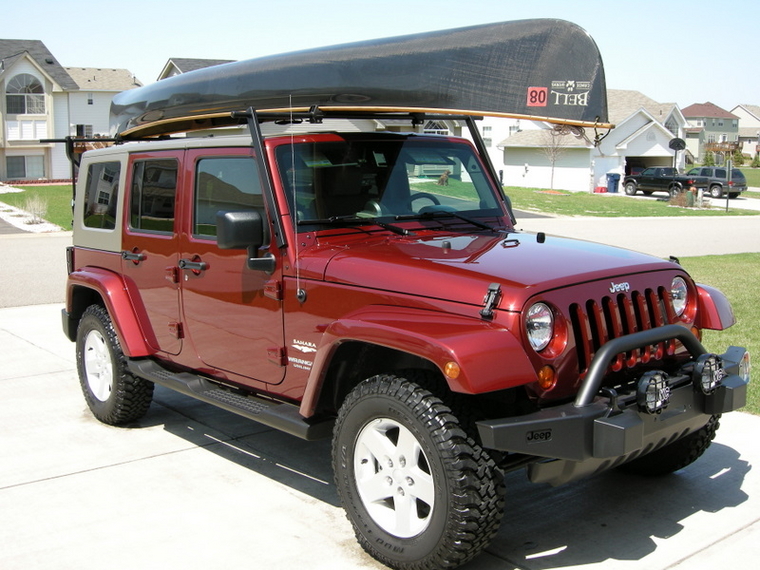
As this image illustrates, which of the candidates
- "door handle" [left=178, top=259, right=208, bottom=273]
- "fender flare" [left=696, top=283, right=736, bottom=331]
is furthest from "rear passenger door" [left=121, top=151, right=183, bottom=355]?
"fender flare" [left=696, top=283, right=736, bottom=331]

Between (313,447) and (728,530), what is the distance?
2625 mm

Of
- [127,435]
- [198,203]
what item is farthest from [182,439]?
[198,203]

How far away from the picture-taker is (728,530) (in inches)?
170

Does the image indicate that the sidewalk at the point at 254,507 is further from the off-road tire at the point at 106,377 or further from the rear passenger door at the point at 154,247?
the rear passenger door at the point at 154,247

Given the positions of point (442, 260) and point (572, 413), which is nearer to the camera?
point (572, 413)

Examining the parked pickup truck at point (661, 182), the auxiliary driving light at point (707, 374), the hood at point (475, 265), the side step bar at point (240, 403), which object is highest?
the parked pickup truck at point (661, 182)

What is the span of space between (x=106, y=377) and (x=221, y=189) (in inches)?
75.7

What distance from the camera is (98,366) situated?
626 cm

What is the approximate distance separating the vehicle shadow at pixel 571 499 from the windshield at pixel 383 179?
5.46ft

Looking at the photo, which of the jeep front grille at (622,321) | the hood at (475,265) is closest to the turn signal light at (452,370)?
the hood at (475,265)

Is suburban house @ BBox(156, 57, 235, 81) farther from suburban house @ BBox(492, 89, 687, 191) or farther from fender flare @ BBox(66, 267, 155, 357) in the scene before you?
fender flare @ BBox(66, 267, 155, 357)

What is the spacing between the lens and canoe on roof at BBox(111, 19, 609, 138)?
13.5 ft

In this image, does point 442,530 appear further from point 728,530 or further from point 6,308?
point 6,308

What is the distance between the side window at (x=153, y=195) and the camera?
5.50 meters
